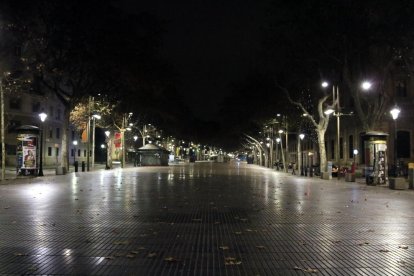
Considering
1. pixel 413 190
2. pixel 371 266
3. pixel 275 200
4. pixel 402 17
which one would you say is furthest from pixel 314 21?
pixel 371 266

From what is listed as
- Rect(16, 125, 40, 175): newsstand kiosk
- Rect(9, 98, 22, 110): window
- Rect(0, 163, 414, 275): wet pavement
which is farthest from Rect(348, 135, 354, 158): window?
Rect(9, 98, 22, 110): window

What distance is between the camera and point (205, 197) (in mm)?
21047

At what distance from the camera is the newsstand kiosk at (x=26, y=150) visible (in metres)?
37.0

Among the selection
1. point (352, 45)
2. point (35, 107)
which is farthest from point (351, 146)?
point (35, 107)

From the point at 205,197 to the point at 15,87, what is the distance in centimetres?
2161

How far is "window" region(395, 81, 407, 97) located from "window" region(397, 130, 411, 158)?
3.53 meters

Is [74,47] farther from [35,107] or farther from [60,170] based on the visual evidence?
[35,107]

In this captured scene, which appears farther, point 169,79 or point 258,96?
point 258,96

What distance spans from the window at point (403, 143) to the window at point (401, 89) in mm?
3528

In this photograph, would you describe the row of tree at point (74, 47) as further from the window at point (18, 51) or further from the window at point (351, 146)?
the window at point (351, 146)

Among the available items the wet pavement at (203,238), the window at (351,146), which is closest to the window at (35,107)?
the window at (351,146)

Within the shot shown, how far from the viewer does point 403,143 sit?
50844mm

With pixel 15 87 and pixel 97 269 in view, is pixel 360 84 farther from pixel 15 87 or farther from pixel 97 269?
pixel 97 269

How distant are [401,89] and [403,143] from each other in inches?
204
